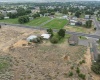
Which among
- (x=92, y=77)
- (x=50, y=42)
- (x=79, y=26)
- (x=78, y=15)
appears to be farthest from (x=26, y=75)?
(x=78, y=15)

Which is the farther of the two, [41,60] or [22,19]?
[22,19]

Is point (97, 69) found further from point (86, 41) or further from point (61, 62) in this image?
point (86, 41)

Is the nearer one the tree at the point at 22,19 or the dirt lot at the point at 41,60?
the dirt lot at the point at 41,60

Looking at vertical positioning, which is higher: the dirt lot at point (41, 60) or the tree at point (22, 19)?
the tree at point (22, 19)

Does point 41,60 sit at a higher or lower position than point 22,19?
lower

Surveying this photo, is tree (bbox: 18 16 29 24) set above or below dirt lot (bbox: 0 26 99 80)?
above

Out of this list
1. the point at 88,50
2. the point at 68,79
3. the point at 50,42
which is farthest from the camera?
the point at 50,42

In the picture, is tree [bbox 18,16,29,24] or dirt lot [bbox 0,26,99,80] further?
tree [bbox 18,16,29,24]

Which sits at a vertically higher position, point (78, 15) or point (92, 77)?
point (78, 15)
